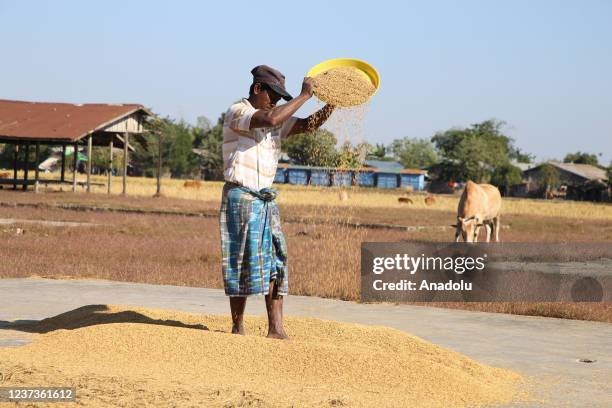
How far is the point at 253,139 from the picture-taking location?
24.6ft

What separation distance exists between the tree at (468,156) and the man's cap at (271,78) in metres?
118

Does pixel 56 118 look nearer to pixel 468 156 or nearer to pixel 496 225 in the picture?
pixel 496 225

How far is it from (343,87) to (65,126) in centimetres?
4040

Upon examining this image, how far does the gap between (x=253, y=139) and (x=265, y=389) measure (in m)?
2.25

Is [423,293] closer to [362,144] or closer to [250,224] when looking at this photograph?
[362,144]

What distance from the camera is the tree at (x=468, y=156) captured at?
128500 millimetres

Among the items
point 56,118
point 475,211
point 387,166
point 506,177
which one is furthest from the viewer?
point 387,166

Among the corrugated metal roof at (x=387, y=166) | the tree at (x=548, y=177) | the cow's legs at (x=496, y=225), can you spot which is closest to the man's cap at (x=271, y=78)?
the cow's legs at (x=496, y=225)

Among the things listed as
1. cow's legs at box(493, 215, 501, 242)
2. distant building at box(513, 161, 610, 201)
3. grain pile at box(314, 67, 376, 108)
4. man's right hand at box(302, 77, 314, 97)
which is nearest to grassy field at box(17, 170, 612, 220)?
cow's legs at box(493, 215, 501, 242)

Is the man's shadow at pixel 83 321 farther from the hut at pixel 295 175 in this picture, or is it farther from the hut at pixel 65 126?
the hut at pixel 295 175

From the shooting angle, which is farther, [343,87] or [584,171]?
[584,171]

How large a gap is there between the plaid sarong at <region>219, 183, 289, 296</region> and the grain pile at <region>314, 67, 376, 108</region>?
1039 mm

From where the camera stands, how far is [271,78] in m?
7.67

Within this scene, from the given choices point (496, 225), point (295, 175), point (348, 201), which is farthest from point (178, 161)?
point (496, 225)
